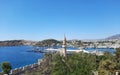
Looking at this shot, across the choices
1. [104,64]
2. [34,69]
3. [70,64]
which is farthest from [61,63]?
[34,69]

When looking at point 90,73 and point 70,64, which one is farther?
point 70,64

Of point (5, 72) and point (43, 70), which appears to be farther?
point (43, 70)

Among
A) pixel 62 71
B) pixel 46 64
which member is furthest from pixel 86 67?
pixel 46 64

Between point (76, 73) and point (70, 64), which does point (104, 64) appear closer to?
point (70, 64)

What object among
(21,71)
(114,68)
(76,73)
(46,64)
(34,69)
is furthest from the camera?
(46,64)

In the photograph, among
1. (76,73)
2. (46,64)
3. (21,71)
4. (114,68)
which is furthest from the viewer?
(46,64)

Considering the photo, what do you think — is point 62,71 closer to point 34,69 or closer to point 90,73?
point 90,73

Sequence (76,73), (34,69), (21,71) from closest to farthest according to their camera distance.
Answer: (76,73), (21,71), (34,69)

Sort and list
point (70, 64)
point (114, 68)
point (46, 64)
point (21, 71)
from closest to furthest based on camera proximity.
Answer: point (70, 64) → point (114, 68) → point (21, 71) → point (46, 64)

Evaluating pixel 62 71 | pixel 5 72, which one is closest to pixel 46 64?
pixel 5 72
